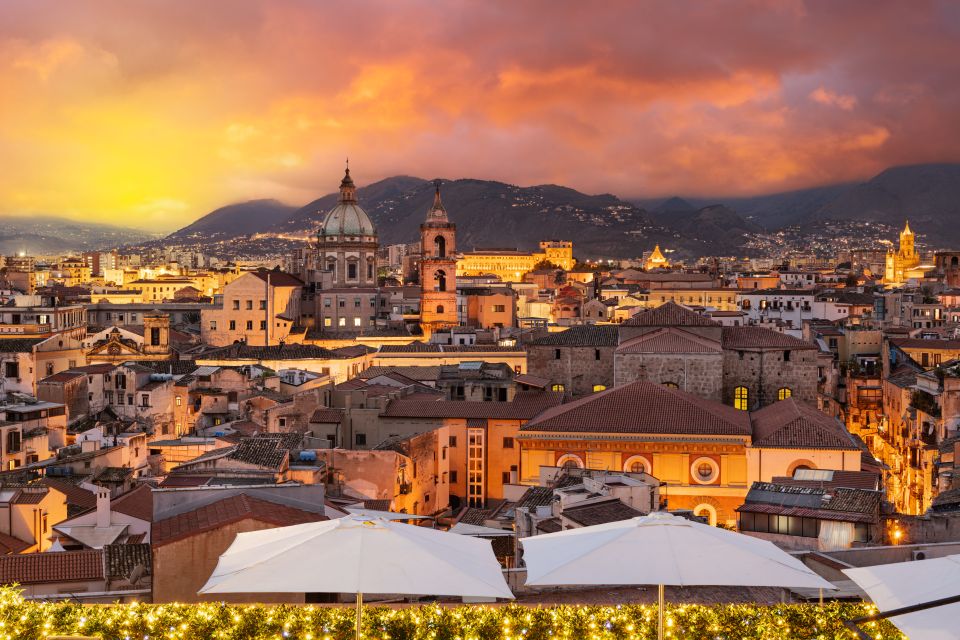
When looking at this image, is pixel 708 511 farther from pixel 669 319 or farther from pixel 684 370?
pixel 669 319

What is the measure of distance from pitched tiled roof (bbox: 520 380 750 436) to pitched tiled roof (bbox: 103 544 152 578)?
1673 centimetres

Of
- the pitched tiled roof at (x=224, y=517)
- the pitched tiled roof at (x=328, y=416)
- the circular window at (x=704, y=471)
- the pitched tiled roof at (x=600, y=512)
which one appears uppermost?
the pitched tiled roof at (x=224, y=517)

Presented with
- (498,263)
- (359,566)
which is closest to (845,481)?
(359,566)

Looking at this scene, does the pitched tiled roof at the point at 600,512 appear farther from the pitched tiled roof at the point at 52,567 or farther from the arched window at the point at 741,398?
the arched window at the point at 741,398

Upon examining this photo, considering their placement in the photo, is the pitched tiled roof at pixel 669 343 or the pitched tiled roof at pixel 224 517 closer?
the pitched tiled roof at pixel 224 517

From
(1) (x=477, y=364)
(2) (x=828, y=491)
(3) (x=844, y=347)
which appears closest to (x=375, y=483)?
(2) (x=828, y=491)

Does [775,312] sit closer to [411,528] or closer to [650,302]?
[650,302]

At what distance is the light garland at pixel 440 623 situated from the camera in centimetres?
1208

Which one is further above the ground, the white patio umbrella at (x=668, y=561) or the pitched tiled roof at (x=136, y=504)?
the white patio umbrella at (x=668, y=561)

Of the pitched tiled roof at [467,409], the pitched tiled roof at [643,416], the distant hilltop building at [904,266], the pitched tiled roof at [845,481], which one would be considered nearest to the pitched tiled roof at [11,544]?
the pitched tiled roof at [643,416]

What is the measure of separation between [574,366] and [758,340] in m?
8.24

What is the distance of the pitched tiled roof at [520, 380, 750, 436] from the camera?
3350 centimetres

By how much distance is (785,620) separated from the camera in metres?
12.2

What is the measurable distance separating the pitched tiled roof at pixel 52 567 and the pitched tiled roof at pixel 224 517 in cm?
169
